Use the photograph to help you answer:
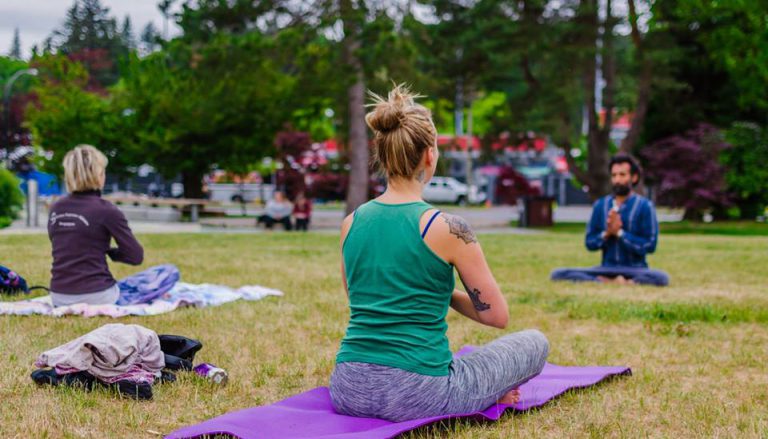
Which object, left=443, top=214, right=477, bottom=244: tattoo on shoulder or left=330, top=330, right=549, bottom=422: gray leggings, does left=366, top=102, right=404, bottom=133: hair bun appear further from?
left=330, top=330, right=549, bottom=422: gray leggings

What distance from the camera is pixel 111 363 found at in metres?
4.35

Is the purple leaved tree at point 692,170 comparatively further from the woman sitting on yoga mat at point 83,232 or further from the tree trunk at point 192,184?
the woman sitting on yoga mat at point 83,232

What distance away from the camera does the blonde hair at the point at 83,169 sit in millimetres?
6516

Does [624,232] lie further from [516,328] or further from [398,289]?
[398,289]

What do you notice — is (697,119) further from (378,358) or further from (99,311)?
(378,358)

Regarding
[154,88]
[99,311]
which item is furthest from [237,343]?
[154,88]

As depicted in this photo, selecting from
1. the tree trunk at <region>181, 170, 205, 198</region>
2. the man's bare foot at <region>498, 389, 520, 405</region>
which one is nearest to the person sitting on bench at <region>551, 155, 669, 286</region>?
the man's bare foot at <region>498, 389, 520, 405</region>

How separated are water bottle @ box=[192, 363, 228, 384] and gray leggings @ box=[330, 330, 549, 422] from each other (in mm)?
1075

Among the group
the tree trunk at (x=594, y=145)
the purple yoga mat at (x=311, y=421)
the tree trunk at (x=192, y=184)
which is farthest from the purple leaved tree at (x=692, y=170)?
the purple yoga mat at (x=311, y=421)

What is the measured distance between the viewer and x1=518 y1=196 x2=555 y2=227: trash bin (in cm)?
2715

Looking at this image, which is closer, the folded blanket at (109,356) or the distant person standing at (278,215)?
the folded blanket at (109,356)

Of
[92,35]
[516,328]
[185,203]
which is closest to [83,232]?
[516,328]

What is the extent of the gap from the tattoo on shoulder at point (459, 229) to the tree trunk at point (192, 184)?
29.0 meters

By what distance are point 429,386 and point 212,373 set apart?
5.24 ft
